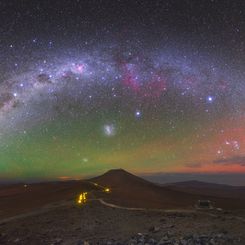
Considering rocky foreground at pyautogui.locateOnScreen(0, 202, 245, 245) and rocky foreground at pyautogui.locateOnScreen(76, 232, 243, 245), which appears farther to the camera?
rocky foreground at pyautogui.locateOnScreen(0, 202, 245, 245)

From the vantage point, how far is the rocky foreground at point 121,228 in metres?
24.7

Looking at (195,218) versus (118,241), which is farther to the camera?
(195,218)

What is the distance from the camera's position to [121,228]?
29.3 m

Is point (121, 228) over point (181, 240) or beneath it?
over

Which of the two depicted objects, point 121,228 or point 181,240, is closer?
point 181,240

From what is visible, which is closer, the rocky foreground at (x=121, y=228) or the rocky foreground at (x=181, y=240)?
the rocky foreground at (x=181, y=240)

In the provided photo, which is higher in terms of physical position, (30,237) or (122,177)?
(122,177)

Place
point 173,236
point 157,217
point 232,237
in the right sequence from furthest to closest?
point 157,217, point 173,236, point 232,237

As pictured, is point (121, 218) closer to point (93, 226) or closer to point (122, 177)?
point (93, 226)

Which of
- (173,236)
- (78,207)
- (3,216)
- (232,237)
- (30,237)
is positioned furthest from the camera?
(3,216)

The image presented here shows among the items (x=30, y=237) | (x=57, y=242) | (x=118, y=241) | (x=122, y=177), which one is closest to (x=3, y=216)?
(x=30, y=237)

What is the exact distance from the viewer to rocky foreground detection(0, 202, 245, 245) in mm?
24703

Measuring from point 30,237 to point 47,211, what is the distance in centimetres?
942

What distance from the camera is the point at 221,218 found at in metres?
29.8
